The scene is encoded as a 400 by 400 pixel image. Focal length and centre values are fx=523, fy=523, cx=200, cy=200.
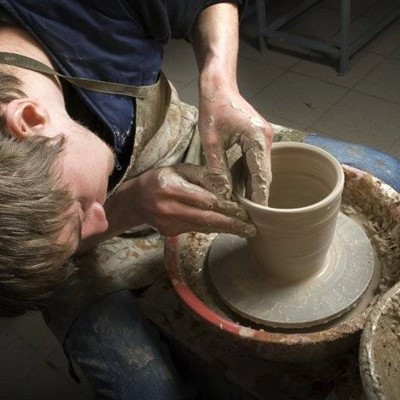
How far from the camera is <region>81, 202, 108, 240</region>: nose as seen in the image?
0.88 m

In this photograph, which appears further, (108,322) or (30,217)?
(108,322)

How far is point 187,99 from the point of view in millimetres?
2744

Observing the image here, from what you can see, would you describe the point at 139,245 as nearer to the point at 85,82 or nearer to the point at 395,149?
the point at 85,82

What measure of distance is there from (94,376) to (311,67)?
7.20ft

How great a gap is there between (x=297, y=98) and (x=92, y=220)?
190 cm

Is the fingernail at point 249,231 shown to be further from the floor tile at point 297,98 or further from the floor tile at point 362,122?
the floor tile at point 297,98

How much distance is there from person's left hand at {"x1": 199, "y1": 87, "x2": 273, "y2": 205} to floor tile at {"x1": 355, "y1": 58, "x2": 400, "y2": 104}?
1.68m

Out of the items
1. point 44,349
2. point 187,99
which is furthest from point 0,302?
point 187,99

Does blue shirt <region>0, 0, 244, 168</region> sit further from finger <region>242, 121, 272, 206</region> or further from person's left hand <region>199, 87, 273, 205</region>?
finger <region>242, 121, 272, 206</region>

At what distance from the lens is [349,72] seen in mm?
2689

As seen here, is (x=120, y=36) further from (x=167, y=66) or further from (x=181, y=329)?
(x=167, y=66)

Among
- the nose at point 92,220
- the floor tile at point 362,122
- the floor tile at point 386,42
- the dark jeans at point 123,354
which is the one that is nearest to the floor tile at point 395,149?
the floor tile at point 362,122

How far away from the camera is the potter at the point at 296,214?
89 cm

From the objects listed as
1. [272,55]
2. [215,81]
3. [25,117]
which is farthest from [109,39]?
[272,55]
